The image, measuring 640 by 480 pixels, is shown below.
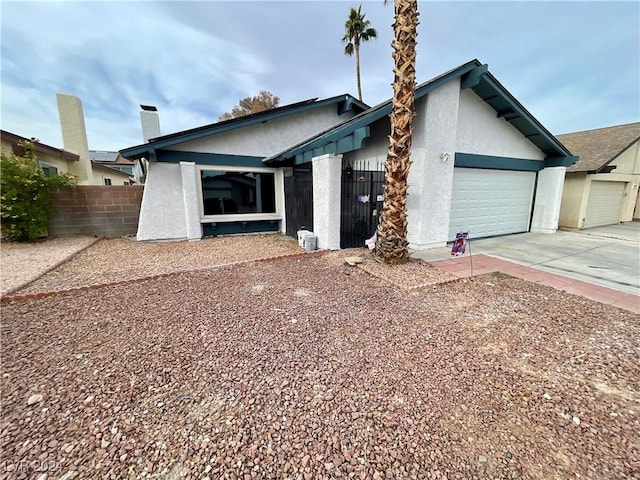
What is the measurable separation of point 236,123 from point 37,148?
396 inches

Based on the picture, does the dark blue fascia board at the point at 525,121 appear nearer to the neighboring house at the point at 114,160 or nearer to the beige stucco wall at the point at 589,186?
the beige stucco wall at the point at 589,186

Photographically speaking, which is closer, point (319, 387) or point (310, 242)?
point (319, 387)

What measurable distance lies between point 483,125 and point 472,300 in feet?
23.4

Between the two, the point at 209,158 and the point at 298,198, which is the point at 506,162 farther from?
the point at 209,158

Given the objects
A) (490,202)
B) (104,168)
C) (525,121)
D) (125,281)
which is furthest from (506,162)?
(104,168)

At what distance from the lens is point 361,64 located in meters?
20.8

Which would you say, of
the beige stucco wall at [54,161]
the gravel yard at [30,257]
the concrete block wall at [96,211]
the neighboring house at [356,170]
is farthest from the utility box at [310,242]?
the beige stucco wall at [54,161]

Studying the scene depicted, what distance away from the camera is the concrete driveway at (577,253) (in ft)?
18.5

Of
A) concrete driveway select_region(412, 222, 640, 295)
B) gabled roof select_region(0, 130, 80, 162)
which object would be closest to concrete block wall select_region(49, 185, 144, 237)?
gabled roof select_region(0, 130, 80, 162)

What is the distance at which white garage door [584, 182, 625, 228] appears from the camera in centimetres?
1237

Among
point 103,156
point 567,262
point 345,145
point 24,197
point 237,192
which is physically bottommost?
point 567,262

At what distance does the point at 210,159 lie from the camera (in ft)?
31.5

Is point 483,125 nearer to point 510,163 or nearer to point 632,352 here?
point 510,163

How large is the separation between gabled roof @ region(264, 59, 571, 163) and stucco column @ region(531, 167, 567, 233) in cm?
72
